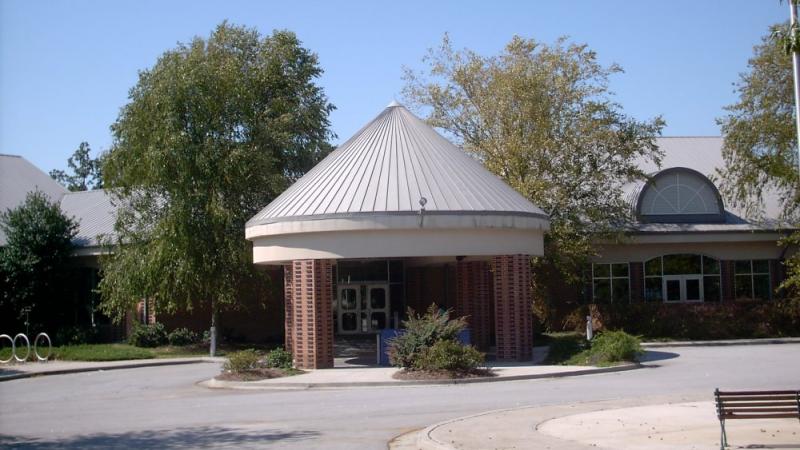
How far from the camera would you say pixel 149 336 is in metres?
38.0

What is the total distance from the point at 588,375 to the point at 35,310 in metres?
26.6

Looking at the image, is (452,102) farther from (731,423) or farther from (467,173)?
(731,423)

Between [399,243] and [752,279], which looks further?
[752,279]

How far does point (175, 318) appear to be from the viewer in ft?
131

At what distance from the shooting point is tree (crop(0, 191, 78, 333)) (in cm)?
3997

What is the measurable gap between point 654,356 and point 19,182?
35.6m

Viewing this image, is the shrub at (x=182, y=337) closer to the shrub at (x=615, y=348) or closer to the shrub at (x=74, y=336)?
the shrub at (x=74, y=336)

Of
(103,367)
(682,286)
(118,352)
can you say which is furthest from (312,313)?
(682,286)

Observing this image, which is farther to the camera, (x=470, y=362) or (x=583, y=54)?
(x=583, y=54)

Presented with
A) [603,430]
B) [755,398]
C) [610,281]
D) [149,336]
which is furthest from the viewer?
[610,281]

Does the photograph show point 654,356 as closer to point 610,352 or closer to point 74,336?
Result: point 610,352

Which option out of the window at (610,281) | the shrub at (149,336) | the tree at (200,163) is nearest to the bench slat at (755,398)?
the tree at (200,163)

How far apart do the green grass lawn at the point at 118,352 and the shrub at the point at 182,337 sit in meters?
0.41

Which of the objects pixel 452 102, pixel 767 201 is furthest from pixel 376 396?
pixel 767 201
